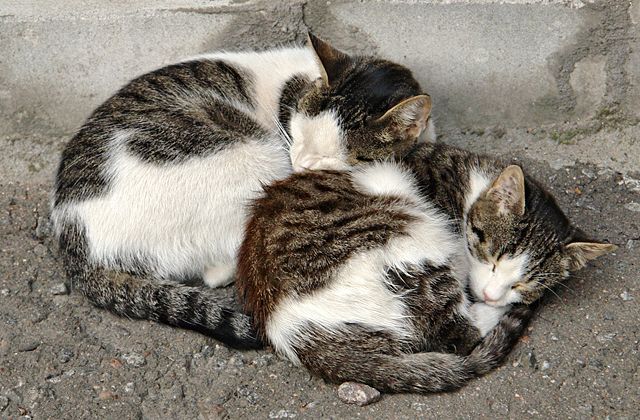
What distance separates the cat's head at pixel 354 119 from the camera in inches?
145

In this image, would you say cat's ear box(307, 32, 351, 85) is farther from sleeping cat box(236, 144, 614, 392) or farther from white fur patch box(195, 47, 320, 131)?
sleeping cat box(236, 144, 614, 392)

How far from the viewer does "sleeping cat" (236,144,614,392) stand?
3.17 metres

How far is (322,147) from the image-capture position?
371 centimetres

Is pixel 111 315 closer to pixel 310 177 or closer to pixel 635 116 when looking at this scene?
pixel 310 177

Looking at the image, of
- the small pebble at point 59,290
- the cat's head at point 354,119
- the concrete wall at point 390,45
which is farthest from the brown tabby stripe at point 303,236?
the concrete wall at point 390,45

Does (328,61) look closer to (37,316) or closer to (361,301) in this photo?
(361,301)

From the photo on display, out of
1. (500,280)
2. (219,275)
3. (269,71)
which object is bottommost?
(219,275)

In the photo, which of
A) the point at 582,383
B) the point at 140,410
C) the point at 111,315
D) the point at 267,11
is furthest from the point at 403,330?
the point at 267,11

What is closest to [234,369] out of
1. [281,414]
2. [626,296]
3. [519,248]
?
[281,414]

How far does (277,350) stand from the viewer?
330 cm

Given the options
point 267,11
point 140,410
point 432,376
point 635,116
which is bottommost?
point 140,410

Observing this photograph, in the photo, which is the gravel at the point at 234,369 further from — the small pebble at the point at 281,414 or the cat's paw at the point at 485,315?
the cat's paw at the point at 485,315

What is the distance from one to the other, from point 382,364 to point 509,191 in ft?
3.09

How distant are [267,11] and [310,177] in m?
1.23
